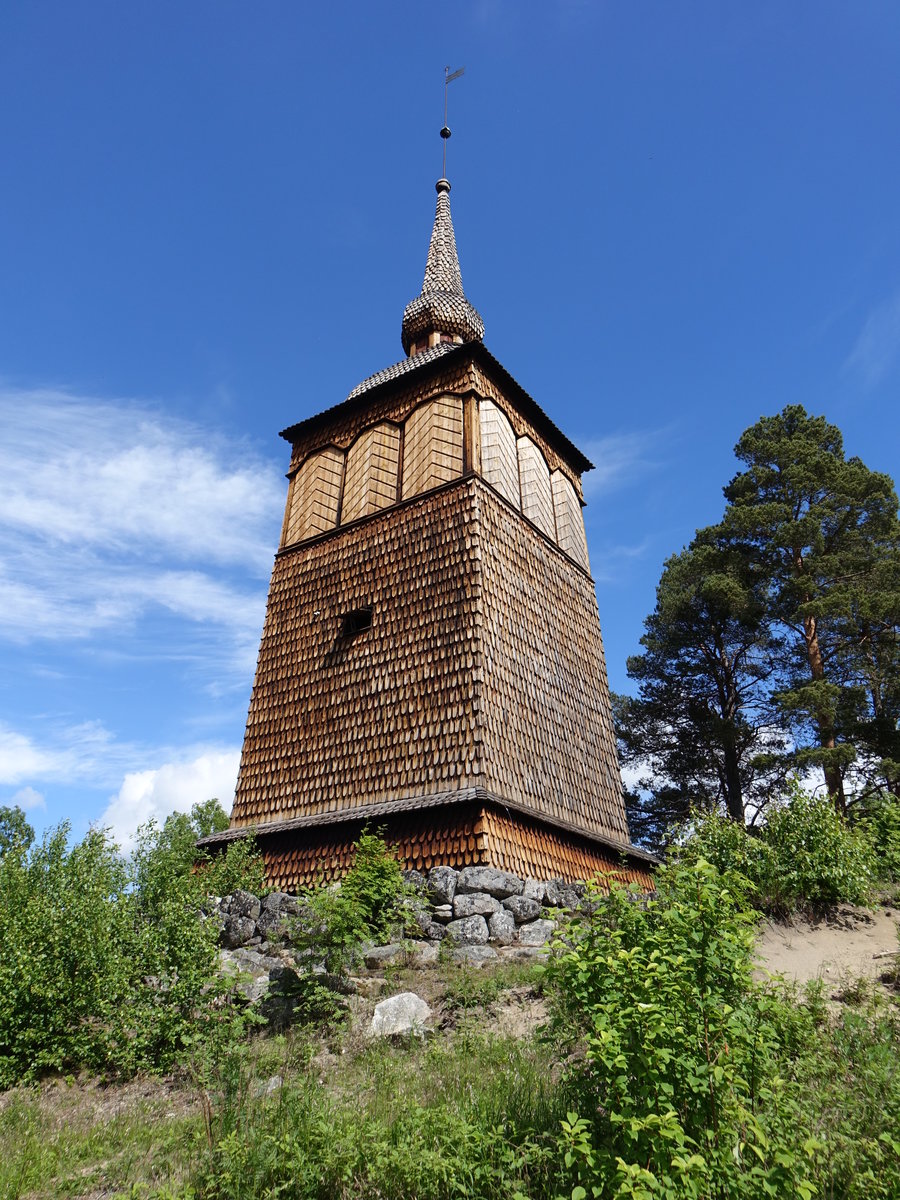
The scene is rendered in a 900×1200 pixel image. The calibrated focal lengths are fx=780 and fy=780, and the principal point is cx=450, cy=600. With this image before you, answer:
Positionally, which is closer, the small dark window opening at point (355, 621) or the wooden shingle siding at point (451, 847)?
the wooden shingle siding at point (451, 847)

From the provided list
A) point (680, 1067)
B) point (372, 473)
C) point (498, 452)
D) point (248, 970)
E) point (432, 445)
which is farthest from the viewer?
point (372, 473)

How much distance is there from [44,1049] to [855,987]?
24.0ft

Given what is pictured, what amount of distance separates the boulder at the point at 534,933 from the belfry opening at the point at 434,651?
114cm

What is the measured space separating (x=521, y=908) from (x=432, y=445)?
349 inches

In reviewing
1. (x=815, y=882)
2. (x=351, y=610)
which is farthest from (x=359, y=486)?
(x=815, y=882)

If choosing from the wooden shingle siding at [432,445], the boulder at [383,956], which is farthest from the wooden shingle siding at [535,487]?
the boulder at [383,956]

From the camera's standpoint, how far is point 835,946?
27.2ft

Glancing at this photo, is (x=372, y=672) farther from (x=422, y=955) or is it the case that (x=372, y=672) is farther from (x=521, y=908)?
(x=422, y=955)

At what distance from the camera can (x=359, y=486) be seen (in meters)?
16.1

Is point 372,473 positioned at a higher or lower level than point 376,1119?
higher

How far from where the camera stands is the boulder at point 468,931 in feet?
29.7

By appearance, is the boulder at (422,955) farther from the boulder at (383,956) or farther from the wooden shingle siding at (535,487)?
the wooden shingle siding at (535,487)

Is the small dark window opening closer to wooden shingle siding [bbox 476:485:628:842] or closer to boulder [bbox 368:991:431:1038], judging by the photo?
wooden shingle siding [bbox 476:485:628:842]

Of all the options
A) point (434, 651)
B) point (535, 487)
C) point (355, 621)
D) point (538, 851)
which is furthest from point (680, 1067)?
point (535, 487)
